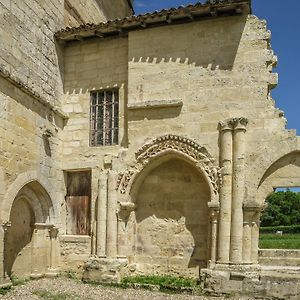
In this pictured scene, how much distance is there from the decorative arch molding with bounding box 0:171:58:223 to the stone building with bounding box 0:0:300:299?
0.04 metres

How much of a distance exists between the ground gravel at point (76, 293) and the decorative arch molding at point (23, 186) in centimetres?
155

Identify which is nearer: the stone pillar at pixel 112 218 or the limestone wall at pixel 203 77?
the limestone wall at pixel 203 77

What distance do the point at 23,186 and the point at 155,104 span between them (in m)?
3.65

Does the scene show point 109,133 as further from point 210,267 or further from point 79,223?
point 210,267

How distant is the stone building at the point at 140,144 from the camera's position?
8.98m

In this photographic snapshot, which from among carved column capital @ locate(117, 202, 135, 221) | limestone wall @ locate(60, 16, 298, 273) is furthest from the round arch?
carved column capital @ locate(117, 202, 135, 221)

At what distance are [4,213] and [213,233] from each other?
4.53 meters

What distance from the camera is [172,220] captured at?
9.99 metres

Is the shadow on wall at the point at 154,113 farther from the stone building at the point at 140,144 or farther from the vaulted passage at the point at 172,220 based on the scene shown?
the vaulted passage at the point at 172,220

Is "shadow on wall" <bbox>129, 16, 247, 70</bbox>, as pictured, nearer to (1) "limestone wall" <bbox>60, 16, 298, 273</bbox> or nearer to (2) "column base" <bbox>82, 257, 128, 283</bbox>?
(1) "limestone wall" <bbox>60, 16, 298, 273</bbox>

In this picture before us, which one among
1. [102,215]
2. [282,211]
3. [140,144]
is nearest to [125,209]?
[102,215]

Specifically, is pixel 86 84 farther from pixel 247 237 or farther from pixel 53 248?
pixel 247 237

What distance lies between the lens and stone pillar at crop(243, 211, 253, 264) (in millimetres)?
8867

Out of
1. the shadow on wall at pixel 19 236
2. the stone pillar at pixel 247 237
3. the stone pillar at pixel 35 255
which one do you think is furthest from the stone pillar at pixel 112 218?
the stone pillar at pixel 247 237
